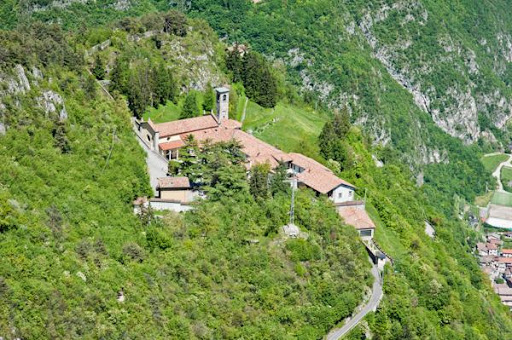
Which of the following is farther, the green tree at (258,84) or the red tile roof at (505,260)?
the red tile roof at (505,260)

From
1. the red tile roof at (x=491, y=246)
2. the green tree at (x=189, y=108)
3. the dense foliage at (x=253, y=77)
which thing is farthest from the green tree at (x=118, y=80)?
the red tile roof at (x=491, y=246)

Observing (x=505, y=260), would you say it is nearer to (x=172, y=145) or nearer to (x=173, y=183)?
(x=172, y=145)

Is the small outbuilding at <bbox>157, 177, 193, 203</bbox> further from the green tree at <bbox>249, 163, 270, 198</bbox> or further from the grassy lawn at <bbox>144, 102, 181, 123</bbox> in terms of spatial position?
the grassy lawn at <bbox>144, 102, 181, 123</bbox>

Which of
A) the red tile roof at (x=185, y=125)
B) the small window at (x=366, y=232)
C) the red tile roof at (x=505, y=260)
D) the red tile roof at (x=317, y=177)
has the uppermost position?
the red tile roof at (x=185, y=125)

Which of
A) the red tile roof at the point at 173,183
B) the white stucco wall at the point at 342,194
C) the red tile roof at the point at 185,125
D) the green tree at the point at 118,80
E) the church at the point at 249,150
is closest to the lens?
the red tile roof at the point at 173,183

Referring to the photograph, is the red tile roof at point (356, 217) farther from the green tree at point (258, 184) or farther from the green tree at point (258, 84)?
the green tree at point (258, 84)

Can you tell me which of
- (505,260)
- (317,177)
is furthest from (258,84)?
(505,260)

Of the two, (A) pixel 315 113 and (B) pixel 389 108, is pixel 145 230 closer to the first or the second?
(A) pixel 315 113
